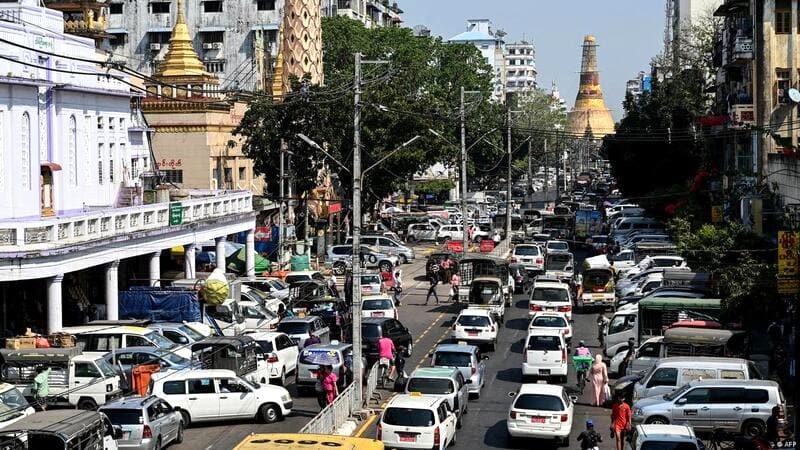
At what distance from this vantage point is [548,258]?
61.6 m

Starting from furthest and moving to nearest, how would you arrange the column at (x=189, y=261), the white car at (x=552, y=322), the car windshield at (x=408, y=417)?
the column at (x=189, y=261) → the white car at (x=552, y=322) → the car windshield at (x=408, y=417)

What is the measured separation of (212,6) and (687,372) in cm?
8076

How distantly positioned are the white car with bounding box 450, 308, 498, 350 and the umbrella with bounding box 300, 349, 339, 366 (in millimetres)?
8450

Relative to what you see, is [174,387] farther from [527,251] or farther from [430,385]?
[527,251]

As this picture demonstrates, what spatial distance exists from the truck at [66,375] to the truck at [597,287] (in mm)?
24224

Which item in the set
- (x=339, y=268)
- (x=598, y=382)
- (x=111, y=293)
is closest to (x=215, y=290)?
(x=111, y=293)

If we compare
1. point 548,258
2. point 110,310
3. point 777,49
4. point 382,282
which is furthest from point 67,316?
point 777,49

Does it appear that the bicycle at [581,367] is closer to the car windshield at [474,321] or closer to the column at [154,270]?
the car windshield at [474,321]

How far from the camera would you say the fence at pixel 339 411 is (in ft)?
87.5

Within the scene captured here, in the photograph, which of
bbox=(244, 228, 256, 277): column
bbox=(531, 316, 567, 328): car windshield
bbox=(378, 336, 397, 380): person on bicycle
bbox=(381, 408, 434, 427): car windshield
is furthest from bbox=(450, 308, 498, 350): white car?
bbox=(244, 228, 256, 277): column

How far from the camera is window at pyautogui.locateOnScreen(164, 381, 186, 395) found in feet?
101

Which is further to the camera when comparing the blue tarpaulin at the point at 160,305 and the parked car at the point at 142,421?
the blue tarpaulin at the point at 160,305

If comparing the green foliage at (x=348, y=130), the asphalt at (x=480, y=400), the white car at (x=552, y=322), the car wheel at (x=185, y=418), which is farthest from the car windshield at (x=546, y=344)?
the green foliage at (x=348, y=130)

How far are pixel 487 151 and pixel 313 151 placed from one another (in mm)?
48471
